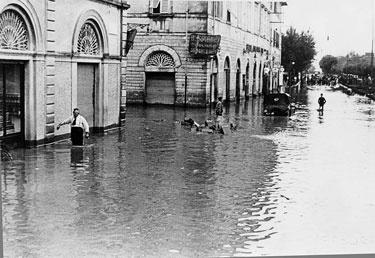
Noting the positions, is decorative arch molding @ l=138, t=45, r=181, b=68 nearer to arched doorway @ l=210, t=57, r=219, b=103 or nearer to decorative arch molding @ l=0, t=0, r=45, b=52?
arched doorway @ l=210, t=57, r=219, b=103

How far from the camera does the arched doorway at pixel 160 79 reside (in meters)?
34.1

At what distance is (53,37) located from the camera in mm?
15930

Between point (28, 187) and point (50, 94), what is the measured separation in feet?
18.4

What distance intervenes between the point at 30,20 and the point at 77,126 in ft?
8.11

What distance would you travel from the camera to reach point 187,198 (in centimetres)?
1032

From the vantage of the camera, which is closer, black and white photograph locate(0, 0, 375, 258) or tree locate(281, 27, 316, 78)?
black and white photograph locate(0, 0, 375, 258)

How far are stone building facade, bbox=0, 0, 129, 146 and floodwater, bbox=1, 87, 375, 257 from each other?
0.76 m

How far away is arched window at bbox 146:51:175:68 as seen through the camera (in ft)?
112

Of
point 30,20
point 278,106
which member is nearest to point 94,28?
point 30,20

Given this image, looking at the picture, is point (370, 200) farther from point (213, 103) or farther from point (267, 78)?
point (267, 78)

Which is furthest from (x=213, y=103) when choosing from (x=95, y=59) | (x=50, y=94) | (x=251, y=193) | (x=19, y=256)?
(x=19, y=256)

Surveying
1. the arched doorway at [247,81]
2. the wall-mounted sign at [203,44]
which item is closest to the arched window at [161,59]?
the wall-mounted sign at [203,44]

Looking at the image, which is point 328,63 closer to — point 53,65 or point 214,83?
point 214,83

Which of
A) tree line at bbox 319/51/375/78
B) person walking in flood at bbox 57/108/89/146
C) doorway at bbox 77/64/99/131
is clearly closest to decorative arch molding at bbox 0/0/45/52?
person walking in flood at bbox 57/108/89/146
